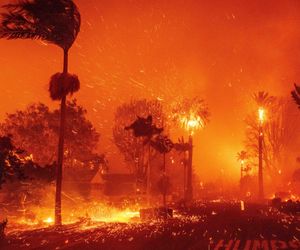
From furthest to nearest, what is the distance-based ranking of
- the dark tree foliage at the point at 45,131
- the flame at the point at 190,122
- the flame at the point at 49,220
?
the flame at the point at 190,122 → the dark tree foliage at the point at 45,131 → the flame at the point at 49,220

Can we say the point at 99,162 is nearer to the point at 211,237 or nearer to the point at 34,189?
the point at 34,189

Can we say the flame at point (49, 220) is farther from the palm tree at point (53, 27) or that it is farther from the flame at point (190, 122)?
the flame at point (190, 122)

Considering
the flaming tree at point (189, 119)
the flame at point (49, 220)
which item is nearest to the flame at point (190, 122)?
the flaming tree at point (189, 119)

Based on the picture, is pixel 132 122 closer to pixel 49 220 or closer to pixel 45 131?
pixel 45 131

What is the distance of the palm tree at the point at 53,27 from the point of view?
2184 cm

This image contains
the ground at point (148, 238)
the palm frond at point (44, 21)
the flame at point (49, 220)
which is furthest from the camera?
the flame at point (49, 220)

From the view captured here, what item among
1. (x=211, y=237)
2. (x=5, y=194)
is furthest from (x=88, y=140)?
(x=211, y=237)

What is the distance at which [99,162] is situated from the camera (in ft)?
192

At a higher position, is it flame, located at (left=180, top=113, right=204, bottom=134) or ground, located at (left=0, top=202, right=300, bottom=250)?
flame, located at (left=180, top=113, right=204, bottom=134)

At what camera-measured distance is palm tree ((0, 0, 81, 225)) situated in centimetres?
2184

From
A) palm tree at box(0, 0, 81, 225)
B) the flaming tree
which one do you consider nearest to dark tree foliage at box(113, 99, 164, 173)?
the flaming tree

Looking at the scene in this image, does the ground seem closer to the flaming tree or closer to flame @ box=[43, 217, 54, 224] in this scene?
flame @ box=[43, 217, 54, 224]

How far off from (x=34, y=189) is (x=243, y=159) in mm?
78197

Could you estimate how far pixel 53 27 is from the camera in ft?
76.7
